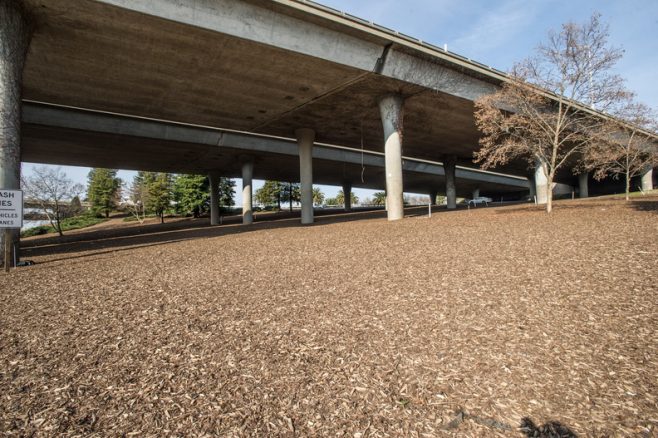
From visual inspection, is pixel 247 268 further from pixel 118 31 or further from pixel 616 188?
pixel 616 188

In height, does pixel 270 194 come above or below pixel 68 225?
above

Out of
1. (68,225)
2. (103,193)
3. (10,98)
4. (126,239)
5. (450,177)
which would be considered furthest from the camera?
(103,193)

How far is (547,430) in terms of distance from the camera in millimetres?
2650

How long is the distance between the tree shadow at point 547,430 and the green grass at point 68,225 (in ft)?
221

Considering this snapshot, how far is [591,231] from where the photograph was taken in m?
10.9

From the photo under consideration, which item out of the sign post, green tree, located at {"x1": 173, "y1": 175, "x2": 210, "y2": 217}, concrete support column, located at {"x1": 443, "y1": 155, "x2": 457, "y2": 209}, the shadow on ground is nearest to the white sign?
the sign post

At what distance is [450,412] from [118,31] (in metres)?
18.3

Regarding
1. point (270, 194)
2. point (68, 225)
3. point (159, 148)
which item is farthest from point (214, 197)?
point (270, 194)

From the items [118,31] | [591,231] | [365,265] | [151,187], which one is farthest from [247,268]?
[151,187]

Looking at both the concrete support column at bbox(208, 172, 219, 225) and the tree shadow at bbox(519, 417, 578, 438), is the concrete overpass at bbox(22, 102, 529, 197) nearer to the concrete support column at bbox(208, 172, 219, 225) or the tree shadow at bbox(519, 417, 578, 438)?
the concrete support column at bbox(208, 172, 219, 225)

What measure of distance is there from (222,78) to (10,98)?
9.87 metres

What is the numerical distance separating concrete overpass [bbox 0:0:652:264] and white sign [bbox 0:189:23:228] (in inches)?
82.8

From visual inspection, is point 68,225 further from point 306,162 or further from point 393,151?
point 393,151

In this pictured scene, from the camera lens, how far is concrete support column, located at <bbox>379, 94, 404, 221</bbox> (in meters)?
21.5
